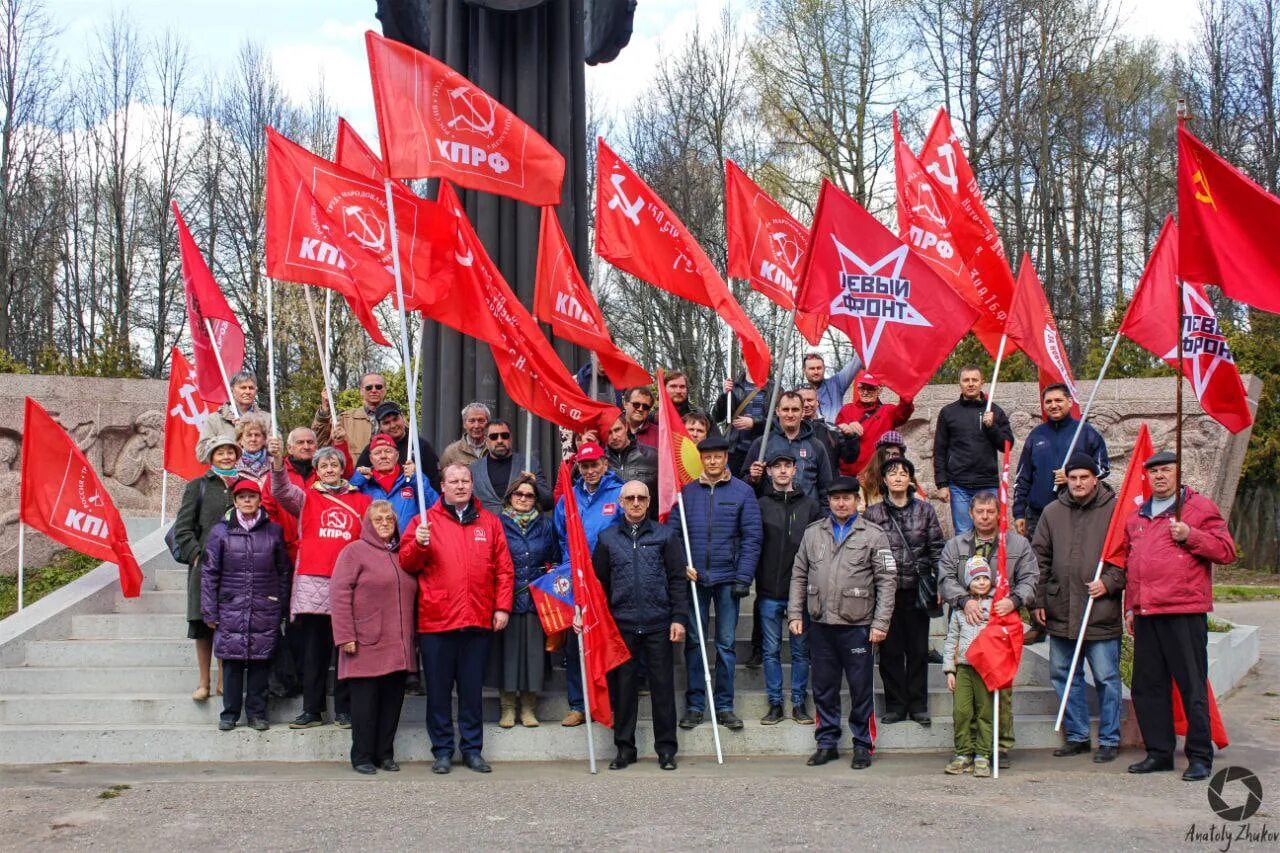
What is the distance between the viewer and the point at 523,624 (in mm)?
8719

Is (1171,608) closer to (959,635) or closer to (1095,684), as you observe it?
(1095,684)

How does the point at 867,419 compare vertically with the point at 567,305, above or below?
below

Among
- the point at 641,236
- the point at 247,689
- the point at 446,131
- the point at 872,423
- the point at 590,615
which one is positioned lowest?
the point at 247,689

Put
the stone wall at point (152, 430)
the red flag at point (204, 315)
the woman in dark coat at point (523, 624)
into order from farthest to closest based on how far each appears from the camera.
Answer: the stone wall at point (152, 430)
the red flag at point (204, 315)
the woman in dark coat at point (523, 624)

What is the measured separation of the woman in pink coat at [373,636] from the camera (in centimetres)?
818

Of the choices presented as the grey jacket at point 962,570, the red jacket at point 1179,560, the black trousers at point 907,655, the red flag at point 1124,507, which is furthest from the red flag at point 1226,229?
the black trousers at point 907,655

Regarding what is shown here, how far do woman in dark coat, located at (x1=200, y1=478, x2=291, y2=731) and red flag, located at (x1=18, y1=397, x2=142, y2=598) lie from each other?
1959 millimetres

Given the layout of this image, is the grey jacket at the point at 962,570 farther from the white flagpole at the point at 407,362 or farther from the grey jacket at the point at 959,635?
the white flagpole at the point at 407,362

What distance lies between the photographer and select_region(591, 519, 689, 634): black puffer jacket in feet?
27.8

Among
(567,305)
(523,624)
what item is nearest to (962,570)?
(523,624)

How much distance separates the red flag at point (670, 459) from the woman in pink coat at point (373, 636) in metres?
1.72

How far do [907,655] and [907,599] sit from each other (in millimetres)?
416

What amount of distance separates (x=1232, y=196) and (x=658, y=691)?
15.1 feet

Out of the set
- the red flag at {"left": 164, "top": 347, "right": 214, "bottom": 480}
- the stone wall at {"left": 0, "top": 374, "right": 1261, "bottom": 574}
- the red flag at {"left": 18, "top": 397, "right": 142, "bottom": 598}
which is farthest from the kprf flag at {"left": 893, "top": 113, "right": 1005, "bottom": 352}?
the red flag at {"left": 18, "top": 397, "right": 142, "bottom": 598}
